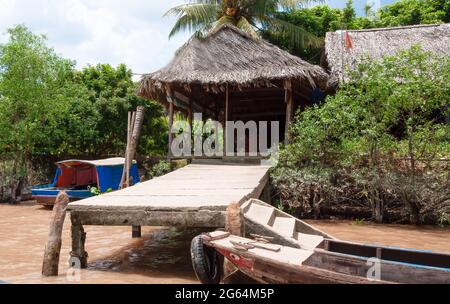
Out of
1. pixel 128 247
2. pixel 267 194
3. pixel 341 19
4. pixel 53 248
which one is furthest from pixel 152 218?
pixel 341 19

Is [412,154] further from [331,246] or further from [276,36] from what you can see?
Result: [276,36]

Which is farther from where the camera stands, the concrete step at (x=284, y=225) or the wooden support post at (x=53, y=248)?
the concrete step at (x=284, y=225)

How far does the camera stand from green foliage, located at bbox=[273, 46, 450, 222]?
8.69 metres

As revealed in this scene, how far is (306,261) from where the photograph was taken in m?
3.87

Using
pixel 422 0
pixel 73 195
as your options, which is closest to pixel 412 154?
pixel 73 195

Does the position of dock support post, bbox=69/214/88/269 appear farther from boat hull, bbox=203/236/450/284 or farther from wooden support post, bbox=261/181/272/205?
wooden support post, bbox=261/181/272/205

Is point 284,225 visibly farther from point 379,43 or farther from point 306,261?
point 379,43

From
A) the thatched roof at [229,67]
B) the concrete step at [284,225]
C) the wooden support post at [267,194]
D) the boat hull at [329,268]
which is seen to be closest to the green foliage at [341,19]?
the thatched roof at [229,67]

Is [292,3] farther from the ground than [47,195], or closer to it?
farther from the ground

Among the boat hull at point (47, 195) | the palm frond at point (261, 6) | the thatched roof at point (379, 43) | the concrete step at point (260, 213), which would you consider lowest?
the boat hull at point (47, 195)

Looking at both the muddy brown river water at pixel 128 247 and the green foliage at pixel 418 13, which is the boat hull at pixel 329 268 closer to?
the muddy brown river water at pixel 128 247

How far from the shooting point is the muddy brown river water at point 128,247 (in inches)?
198

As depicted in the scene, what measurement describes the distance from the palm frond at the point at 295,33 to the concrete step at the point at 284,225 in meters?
12.6

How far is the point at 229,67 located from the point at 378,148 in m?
4.53
